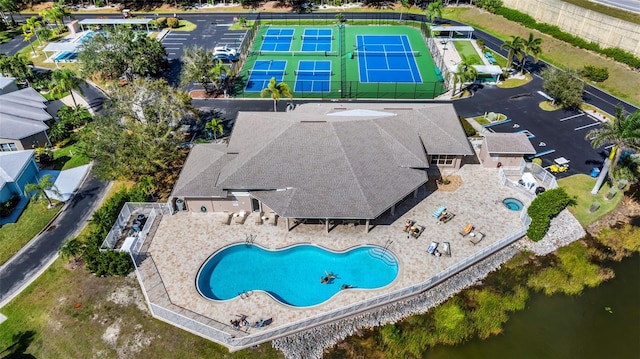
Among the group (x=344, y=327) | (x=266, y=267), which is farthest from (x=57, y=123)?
(x=344, y=327)

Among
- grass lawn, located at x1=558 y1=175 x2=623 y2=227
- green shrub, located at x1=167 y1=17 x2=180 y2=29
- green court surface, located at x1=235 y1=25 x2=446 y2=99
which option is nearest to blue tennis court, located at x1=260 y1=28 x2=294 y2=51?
green court surface, located at x1=235 y1=25 x2=446 y2=99

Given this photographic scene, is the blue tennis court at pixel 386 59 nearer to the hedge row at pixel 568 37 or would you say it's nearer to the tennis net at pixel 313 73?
the tennis net at pixel 313 73

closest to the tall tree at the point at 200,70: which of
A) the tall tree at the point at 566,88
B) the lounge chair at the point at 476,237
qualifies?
the lounge chair at the point at 476,237

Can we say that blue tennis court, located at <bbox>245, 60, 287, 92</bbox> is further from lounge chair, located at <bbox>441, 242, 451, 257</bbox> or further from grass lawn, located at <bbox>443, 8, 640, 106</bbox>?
grass lawn, located at <bbox>443, 8, 640, 106</bbox>

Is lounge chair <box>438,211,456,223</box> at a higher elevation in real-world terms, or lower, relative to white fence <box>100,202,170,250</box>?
lower

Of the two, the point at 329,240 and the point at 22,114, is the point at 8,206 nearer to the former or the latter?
the point at 22,114

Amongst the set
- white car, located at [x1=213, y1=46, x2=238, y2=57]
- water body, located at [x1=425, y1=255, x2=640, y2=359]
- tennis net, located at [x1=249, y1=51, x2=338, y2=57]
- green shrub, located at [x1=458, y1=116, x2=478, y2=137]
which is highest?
white car, located at [x1=213, y1=46, x2=238, y2=57]

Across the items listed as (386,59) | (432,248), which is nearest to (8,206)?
(432,248)
